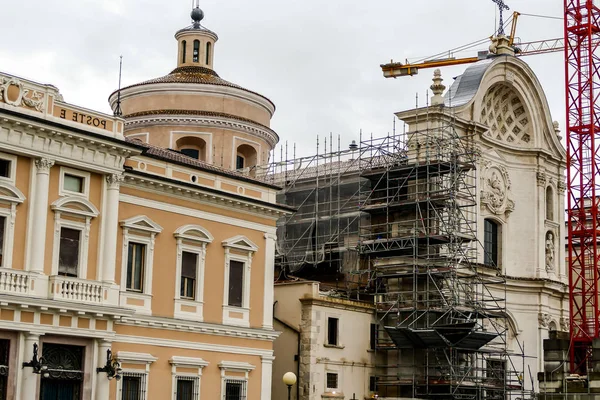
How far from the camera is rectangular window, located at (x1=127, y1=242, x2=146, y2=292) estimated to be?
114 feet

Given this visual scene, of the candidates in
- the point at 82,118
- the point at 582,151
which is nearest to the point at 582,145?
the point at 582,151

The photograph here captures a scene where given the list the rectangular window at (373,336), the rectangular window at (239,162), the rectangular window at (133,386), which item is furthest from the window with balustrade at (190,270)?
the rectangular window at (239,162)

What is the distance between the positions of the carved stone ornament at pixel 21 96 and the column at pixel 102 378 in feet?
23.3

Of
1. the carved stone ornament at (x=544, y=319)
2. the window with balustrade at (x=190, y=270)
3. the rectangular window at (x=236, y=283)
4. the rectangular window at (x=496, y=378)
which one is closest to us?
the window with balustrade at (x=190, y=270)

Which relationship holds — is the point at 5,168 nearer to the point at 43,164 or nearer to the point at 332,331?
the point at 43,164

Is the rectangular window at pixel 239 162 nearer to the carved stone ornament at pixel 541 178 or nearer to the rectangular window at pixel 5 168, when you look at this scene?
the carved stone ornament at pixel 541 178

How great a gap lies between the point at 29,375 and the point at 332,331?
15.6 m

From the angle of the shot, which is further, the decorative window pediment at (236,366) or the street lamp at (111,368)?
the decorative window pediment at (236,366)

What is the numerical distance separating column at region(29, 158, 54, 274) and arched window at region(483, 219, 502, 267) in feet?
80.7

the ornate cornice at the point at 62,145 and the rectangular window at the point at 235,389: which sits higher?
the ornate cornice at the point at 62,145

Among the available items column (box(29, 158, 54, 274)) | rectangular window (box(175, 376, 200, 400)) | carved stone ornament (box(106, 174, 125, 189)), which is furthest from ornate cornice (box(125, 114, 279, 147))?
column (box(29, 158, 54, 274))

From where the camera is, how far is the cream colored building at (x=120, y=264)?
102 ft

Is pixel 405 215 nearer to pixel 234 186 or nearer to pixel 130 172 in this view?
pixel 234 186

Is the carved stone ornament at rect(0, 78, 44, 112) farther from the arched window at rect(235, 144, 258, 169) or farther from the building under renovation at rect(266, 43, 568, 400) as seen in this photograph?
the arched window at rect(235, 144, 258, 169)
